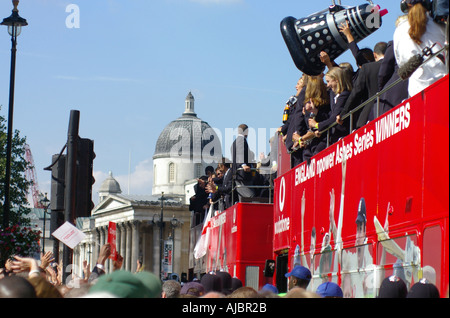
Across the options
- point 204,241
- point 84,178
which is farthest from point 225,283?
point 204,241

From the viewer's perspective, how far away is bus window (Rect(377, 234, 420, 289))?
7591 millimetres

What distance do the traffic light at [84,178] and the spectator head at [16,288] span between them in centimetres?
705

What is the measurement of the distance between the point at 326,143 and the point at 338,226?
2.11m

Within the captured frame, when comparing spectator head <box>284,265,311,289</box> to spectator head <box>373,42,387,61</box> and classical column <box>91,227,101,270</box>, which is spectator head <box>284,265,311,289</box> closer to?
spectator head <box>373,42,387,61</box>

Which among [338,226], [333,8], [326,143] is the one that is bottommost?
[338,226]

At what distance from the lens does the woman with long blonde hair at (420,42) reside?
802 cm

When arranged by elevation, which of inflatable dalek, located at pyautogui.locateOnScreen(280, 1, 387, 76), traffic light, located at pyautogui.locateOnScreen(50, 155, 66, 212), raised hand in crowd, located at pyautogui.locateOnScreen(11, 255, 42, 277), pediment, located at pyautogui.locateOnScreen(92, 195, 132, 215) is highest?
pediment, located at pyautogui.locateOnScreen(92, 195, 132, 215)

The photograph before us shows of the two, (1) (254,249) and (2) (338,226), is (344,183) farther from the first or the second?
(1) (254,249)

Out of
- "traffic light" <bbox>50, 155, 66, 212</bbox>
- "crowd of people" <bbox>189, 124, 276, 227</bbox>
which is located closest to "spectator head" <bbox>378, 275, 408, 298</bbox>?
"traffic light" <bbox>50, 155, 66, 212</bbox>

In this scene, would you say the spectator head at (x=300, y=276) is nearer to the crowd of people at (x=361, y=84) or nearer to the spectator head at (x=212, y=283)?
the spectator head at (x=212, y=283)

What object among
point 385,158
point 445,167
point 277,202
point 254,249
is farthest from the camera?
point 254,249

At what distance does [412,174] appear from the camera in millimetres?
7777

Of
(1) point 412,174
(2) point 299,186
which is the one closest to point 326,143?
(2) point 299,186
